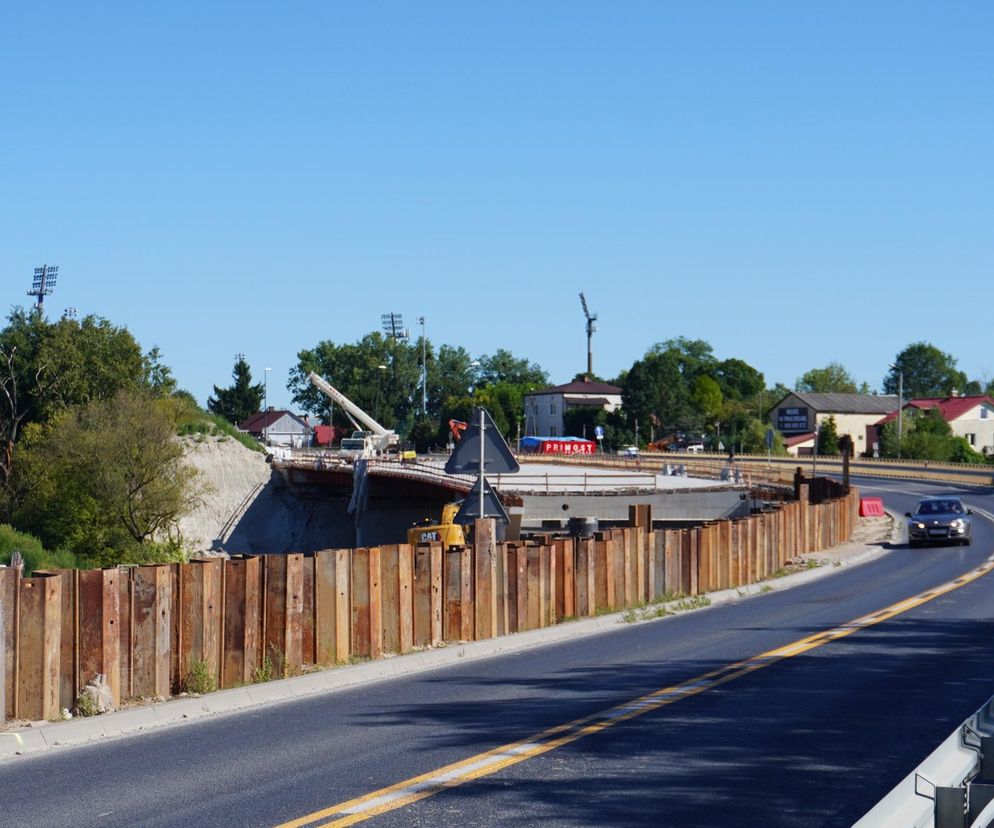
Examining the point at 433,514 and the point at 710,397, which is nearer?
the point at 433,514

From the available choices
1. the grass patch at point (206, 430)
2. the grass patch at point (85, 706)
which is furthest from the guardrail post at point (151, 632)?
the grass patch at point (206, 430)

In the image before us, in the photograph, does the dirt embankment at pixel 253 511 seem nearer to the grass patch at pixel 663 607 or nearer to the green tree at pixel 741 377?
the grass patch at pixel 663 607

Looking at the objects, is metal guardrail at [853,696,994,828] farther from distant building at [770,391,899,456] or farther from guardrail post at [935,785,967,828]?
distant building at [770,391,899,456]

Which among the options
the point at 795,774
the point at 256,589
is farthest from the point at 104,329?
the point at 795,774

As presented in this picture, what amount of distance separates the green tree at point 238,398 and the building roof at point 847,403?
64397 millimetres

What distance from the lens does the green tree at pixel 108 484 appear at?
69.8 metres

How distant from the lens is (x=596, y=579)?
2019 cm

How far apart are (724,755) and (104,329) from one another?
7890 cm

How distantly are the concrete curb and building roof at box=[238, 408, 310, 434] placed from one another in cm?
14794

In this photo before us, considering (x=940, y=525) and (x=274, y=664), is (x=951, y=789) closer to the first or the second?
(x=274, y=664)

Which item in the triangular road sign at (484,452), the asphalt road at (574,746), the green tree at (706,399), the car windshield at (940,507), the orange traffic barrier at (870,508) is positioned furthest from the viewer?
the green tree at (706,399)

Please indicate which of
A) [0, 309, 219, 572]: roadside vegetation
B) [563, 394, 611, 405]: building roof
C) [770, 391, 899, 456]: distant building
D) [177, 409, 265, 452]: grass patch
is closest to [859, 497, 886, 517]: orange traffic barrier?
[0, 309, 219, 572]: roadside vegetation

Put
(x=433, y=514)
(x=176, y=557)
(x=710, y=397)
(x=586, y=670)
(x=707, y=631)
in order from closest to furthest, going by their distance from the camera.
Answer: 1. (x=586, y=670)
2. (x=707, y=631)
3. (x=176, y=557)
4. (x=433, y=514)
5. (x=710, y=397)

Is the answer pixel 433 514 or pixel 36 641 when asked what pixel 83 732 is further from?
pixel 433 514
